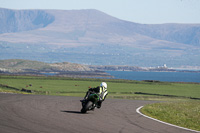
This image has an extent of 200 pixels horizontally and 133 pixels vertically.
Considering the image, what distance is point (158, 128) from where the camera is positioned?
21.5 metres

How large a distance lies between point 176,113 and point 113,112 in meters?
4.03

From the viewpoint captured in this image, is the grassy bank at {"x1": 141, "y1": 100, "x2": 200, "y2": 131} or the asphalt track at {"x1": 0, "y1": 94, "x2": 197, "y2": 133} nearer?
the asphalt track at {"x1": 0, "y1": 94, "x2": 197, "y2": 133}

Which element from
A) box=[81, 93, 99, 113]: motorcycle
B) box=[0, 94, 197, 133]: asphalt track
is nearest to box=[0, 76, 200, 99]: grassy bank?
box=[81, 93, 99, 113]: motorcycle

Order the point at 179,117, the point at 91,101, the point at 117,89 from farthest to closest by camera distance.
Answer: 1. the point at 117,89
2. the point at 91,101
3. the point at 179,117

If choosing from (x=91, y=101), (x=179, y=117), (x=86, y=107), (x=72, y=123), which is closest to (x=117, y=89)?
(x=91, y=101)

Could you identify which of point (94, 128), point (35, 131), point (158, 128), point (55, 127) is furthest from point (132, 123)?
point (35, 131)

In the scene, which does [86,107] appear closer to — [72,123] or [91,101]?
[91,101]

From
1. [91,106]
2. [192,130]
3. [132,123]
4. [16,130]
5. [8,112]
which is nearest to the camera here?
[16,130]

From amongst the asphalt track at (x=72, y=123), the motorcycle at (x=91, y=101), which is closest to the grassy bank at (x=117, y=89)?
the motorcycle at (x=91, y=101)

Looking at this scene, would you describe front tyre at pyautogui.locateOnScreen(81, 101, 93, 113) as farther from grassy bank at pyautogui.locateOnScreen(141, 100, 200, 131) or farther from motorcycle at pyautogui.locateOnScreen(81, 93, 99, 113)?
grassy bank at pyautogui.locateOnScreen(141, 100, 200, 131)

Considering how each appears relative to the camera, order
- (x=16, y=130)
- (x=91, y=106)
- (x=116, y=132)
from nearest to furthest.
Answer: (x=16, y=130) < (x=116, y=132) < (x=91, y=106)

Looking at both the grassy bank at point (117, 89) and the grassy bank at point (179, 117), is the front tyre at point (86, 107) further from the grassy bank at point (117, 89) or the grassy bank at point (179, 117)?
the grassy bank at point (117, 89)

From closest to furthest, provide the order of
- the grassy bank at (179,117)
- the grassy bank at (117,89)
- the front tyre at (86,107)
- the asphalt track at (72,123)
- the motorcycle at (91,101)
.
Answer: the asphalt track at (72,123) < the grassy bank at (179,117) < the front tyre at (86,107) < the motorcycle at (91,101) < the grassy bank at (117,89)

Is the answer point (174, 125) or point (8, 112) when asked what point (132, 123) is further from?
A: point (8, 112)
